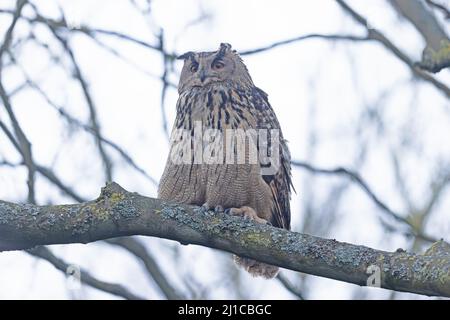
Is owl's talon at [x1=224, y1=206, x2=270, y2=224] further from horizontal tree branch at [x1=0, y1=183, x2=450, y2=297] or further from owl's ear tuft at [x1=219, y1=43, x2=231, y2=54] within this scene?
owl's ear tuft at [x1=219, y1=43, x2=231, y2=54]

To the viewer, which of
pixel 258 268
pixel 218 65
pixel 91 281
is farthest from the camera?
pixel 91 281

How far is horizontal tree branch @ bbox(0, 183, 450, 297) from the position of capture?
3.38m

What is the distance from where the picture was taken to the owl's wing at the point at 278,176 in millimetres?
5230

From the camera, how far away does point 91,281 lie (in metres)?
6.21

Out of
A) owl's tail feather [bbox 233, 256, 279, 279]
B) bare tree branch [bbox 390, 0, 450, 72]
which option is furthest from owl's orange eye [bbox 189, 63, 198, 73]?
bare tree branch [bbox 390, 0, 450, 72]

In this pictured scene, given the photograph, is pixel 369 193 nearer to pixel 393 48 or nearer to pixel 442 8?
pixel 393 48

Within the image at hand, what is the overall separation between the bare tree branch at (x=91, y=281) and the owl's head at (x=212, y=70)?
1557mm

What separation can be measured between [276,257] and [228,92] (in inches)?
79.7

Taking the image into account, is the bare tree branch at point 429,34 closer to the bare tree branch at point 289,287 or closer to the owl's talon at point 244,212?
the owl's talon at point 244,212

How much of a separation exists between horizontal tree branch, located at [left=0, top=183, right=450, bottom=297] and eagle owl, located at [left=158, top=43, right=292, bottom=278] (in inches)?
38.5

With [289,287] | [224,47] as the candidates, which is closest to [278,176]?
[224,47]

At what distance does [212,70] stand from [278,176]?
2.98 ft

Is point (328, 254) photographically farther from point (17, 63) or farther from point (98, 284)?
point (17, 63)

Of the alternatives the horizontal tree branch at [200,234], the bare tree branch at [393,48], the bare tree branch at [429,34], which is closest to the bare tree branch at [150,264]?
the bare tree branch at [393,48]
